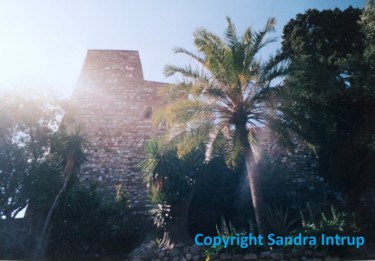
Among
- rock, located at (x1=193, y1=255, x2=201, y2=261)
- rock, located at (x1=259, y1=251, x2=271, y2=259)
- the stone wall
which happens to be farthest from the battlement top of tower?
rock, located at (x1=259, y1=251, x2=271, y2=259)

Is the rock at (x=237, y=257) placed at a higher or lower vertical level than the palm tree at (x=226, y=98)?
lower

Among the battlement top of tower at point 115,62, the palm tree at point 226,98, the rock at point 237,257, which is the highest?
the battlement top of tower at point 115,62

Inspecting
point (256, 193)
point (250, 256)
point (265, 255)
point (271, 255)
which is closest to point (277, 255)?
point (271, 255)

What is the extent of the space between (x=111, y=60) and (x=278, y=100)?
40.6ft

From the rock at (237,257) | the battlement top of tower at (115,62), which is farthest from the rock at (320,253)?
the battlement top of tower at (115,62)

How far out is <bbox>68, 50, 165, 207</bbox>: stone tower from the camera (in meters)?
14.9

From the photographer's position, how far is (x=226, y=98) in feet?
31.1

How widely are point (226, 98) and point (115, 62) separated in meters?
11.3

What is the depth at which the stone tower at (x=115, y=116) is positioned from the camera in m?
14.9

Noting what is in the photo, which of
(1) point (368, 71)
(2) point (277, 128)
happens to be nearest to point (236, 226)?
(2) point (277, 128)

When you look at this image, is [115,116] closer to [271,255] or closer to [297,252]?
[271,255]

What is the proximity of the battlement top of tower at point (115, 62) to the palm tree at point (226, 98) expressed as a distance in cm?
976

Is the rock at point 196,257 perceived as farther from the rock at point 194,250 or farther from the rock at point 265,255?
the rock at point 265,255

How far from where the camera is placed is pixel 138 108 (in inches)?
701
